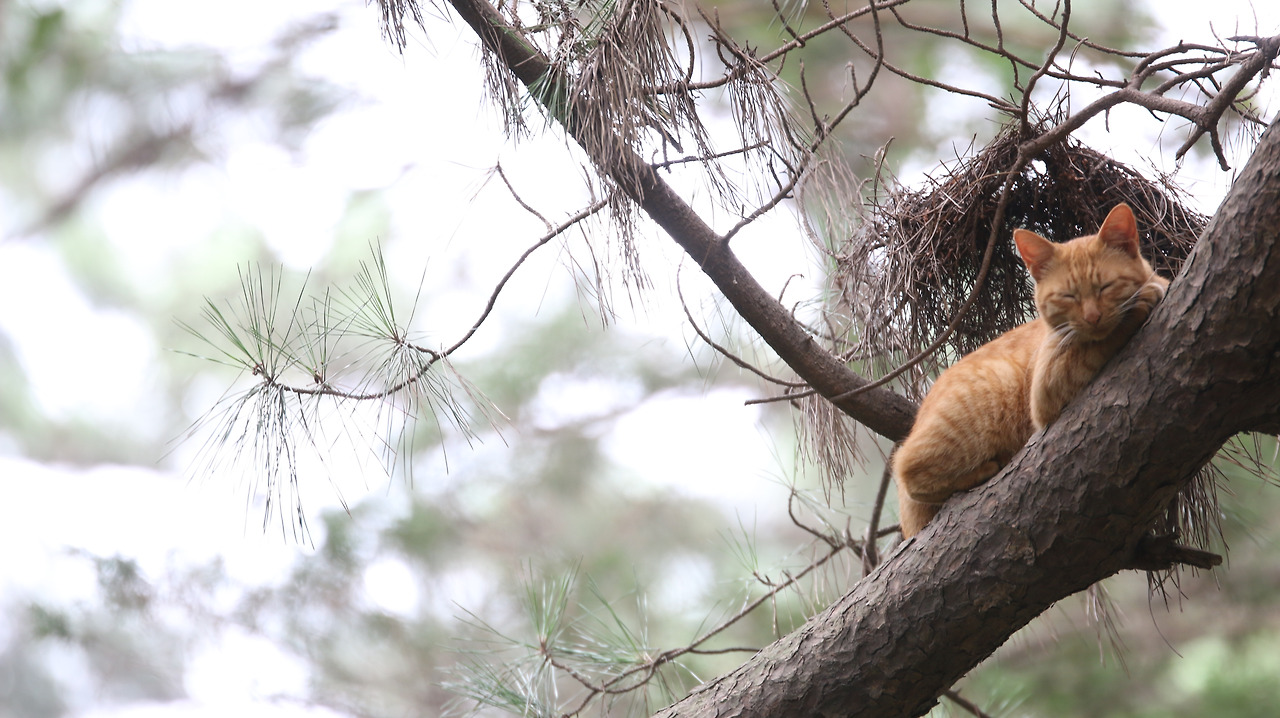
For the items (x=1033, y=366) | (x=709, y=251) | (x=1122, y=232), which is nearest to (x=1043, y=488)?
(x=1033, y=366)

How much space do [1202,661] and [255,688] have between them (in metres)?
3.60

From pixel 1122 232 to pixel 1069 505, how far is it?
0.37m

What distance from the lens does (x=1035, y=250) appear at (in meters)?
1.32

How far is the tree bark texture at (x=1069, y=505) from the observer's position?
0.98m

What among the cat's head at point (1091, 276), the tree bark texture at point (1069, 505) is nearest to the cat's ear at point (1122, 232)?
the cat's head at point (1091, 276)

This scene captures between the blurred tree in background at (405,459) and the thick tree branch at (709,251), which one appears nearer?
the thick tree branch at (709,251)

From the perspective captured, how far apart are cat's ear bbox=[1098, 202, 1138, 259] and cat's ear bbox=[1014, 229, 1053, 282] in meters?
0.08

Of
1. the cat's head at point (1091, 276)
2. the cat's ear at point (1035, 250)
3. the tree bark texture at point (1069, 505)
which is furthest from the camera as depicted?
the cat's ear at point (1035, 250)

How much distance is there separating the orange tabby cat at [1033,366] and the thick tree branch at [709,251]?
18cm

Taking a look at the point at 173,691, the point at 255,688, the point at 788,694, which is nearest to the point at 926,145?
the point at 788,694

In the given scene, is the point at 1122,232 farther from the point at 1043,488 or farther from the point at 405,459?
the point at 405,459

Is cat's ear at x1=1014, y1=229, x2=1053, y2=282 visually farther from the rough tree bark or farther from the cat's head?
the rough tree bark

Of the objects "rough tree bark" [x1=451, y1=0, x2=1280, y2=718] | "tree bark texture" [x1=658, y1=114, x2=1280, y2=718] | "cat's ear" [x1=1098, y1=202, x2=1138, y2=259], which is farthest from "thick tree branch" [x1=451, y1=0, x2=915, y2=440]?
"cat's ear" [x1=1098, y1=202, x2=1138, y2=259]

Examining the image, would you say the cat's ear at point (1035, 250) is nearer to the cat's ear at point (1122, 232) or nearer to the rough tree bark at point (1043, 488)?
the cat's ear at point (1122, 232)
